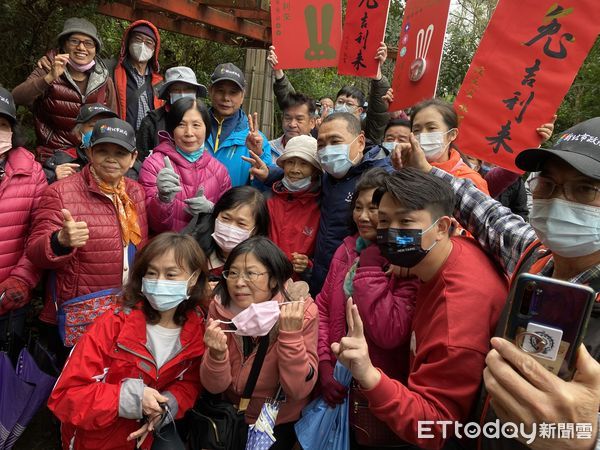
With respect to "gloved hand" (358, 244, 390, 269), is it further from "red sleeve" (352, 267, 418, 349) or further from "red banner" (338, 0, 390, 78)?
"red banner" (338, 0, 390, 78)

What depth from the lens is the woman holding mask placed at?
2.46 m

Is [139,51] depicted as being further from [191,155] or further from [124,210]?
[124,210]

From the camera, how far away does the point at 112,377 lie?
2.57 m

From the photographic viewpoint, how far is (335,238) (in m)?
3.31

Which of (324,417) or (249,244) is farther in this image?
(249,244)

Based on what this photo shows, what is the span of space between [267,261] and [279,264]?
0.26 feet

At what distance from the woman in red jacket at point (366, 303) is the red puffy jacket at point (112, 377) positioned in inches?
32.4

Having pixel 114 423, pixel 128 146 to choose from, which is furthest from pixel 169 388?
pixel 128 146

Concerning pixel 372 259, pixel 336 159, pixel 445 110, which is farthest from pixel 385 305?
pixel 445 110

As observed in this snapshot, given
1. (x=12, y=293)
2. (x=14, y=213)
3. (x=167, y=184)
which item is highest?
(x=167, y=184)

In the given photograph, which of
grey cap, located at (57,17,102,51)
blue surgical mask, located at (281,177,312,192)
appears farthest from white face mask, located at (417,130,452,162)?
grey cap, located at (57,17,102,51)

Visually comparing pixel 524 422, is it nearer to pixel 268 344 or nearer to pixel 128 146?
pixel 268 344

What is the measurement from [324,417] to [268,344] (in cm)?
53

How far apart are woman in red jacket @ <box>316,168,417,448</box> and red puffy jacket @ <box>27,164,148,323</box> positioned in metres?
1.50
